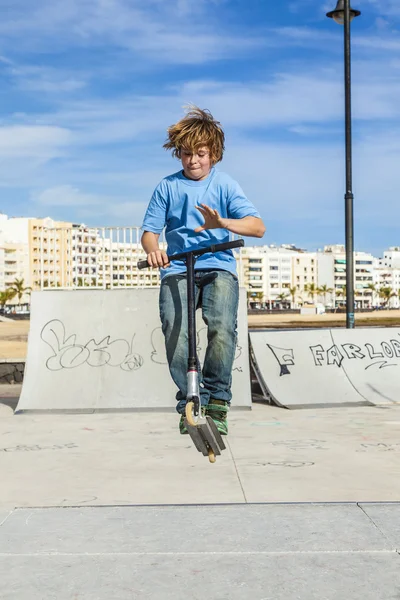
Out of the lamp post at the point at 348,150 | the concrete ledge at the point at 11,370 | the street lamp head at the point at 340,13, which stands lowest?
the concrete ledge at the point at 11,370

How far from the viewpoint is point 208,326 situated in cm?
491

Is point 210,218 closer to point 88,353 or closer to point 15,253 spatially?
point 88,353

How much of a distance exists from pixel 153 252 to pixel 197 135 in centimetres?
74

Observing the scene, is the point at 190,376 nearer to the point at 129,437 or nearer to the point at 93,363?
the point at 129,437

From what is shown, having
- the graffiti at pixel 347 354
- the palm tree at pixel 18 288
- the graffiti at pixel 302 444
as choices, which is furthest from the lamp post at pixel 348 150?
the palm tree at pixel 18 288

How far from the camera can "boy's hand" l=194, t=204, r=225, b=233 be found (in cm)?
460

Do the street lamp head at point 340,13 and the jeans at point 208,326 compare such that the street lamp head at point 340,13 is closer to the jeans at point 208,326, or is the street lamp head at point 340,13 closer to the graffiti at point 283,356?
the graffiti at point 283,356

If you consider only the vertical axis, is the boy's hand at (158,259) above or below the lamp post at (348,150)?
below

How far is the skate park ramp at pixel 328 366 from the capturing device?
37.7 ft

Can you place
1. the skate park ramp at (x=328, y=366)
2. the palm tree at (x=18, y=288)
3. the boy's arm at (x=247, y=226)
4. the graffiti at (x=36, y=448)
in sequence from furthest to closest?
1. the palm tree at (x=18, y=288)
2. the skate park ramp at (x=328, y=366)
3. the graffiti at (x=36, y=448)
4. the boy's arm at (x=247, y=226)

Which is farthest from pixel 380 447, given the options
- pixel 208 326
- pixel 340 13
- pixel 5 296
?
pixel 5 296

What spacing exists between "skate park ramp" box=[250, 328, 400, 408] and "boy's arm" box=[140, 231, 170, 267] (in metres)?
6.47

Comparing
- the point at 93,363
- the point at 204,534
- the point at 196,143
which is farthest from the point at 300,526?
the point at 93,363

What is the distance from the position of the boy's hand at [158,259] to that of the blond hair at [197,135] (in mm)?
666
